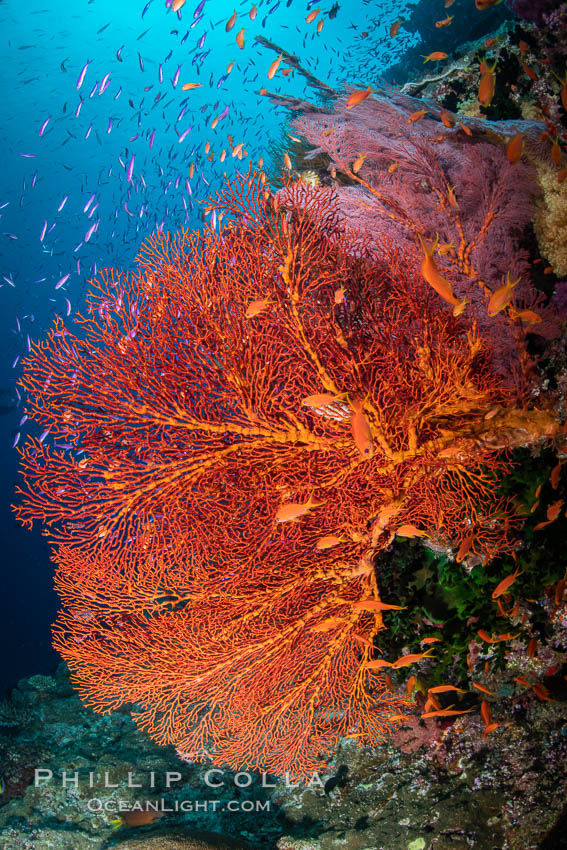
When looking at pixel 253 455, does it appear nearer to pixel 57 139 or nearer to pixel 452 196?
pixel 452 196

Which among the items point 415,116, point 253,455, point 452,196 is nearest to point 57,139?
point 415,116

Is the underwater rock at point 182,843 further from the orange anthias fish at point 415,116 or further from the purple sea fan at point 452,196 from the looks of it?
the orange anthias fish at point 415,116

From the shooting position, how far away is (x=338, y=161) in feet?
13.9

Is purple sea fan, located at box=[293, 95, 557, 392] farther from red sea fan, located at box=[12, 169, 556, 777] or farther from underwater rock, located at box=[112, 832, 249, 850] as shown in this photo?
underwater rock, located at box=[112, 832, 249, 850]

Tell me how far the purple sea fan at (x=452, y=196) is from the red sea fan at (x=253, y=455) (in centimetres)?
31

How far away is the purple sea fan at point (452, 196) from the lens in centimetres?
350

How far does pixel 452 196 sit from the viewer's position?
348 centimetres

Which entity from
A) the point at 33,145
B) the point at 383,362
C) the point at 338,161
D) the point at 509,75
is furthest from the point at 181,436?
the point at 33,145

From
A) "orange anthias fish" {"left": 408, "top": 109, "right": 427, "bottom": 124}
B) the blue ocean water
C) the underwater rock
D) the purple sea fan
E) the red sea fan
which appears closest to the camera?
the red sea fan

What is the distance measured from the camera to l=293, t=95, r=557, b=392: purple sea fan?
350 centimetres

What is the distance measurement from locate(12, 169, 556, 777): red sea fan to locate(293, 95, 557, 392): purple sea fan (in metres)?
0.31

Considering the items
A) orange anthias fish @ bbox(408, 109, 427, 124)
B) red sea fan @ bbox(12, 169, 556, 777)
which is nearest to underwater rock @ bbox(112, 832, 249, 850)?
red sea fan @ bbox(12, 169, 556, 777)

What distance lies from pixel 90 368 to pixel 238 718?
322 cm

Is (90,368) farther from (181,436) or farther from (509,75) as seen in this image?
Result: (509,75)
